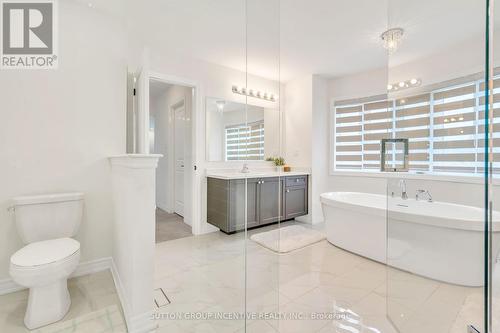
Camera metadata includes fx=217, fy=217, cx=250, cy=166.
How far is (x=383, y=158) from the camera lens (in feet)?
8.60

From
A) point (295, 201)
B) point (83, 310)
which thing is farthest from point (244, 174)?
point (83, 310)

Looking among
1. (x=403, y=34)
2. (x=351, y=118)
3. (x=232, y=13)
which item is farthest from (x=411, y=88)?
(x=232, y=13)

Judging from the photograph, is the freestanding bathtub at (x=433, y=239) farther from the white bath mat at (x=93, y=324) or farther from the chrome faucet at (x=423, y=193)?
the white bath mat at (x=93, y=324)

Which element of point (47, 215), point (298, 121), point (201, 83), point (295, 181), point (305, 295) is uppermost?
point (201, 83)

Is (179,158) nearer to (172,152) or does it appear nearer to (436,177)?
(172,152)

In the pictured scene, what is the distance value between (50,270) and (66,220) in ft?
1.97

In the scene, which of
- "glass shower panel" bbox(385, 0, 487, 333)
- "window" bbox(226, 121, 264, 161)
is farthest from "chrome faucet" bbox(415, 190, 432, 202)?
"window" bbox(226, 121, 264, 161)

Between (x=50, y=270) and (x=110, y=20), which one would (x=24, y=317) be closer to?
(x=50, y=270)

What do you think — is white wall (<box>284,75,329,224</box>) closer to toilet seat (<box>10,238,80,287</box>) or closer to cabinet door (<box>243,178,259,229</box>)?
cabinet door (<box>243,178,259,229</box>)

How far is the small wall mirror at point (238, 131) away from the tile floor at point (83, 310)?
1.91 m

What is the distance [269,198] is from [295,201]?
1.88 ft

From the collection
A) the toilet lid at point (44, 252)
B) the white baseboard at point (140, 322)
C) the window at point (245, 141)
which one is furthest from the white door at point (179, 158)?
the white baseboard at point (140, 322)

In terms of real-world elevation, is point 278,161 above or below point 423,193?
above

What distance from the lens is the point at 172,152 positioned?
13.6 ft
